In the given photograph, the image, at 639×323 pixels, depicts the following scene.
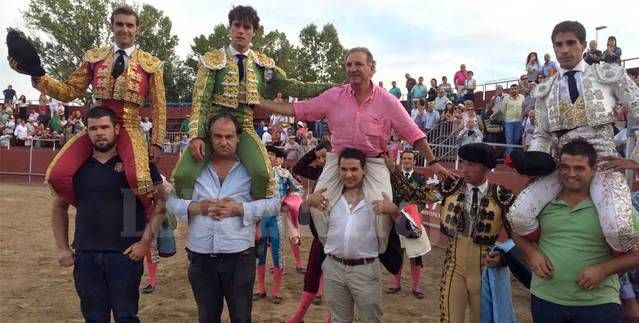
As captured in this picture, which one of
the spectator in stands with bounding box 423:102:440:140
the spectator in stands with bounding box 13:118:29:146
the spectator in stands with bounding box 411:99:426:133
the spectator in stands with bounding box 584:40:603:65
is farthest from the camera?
the spectator in stands with bounding box 13:118:29:146

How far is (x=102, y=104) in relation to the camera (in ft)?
12.8

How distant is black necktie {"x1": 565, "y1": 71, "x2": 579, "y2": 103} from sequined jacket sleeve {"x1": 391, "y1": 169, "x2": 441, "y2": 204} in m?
1.16

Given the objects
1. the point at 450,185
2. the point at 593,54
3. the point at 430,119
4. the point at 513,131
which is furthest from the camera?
the point at 430,119

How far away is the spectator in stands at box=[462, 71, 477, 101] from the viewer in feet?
50.1

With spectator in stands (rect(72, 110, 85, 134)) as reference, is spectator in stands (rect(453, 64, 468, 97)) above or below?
above

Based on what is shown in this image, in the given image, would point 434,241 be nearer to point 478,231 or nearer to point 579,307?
point 478,231

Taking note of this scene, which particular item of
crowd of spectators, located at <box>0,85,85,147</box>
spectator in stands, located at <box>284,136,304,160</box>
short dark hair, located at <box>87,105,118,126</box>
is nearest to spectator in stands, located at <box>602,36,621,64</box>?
spectator in stands, located at <box>284,136,304,160</box>

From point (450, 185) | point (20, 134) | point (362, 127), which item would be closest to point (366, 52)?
point (362, 127)

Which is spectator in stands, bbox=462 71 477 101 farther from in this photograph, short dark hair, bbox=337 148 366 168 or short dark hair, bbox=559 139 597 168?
short dark hair, bbox=559 139 597 168

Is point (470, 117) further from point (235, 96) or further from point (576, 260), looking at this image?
point (576, 260)

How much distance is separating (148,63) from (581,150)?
2894 millimetres

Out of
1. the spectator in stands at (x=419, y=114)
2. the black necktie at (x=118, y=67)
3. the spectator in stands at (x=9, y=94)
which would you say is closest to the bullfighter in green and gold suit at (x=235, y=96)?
the black necktie at (x=118, y=67)

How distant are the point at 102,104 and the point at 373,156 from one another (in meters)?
1.94

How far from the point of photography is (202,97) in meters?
3.79
